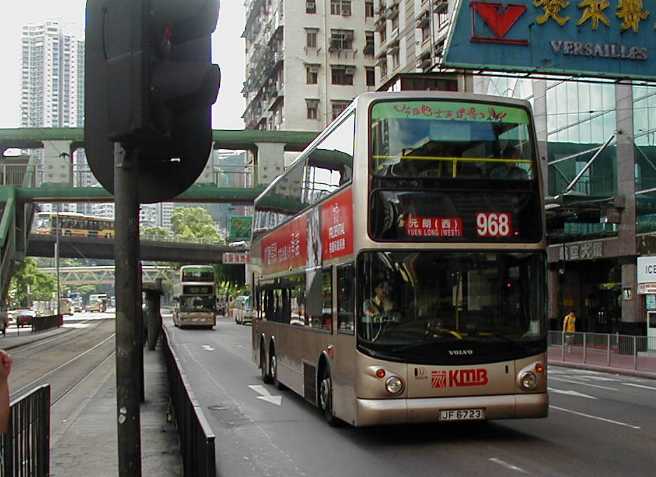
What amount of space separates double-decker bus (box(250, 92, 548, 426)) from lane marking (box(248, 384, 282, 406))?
462cm

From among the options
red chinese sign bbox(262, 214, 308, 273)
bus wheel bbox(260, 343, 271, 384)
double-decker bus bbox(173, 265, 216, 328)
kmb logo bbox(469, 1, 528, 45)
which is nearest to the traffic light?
red chinese sign bbox(262, 214, 308, 273)

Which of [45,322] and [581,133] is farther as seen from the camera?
[45,322]

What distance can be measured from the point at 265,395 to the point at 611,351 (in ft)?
41.2

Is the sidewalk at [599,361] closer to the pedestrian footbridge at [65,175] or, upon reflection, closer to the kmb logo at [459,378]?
the kmb logo at [459,378]

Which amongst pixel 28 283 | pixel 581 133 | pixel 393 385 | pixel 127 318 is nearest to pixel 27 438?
pixel 127 318

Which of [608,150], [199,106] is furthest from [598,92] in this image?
[199,106]

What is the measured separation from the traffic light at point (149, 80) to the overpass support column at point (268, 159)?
119 ft

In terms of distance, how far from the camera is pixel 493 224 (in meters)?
10.7

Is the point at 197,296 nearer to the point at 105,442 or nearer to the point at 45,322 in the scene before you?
the point at 45,322

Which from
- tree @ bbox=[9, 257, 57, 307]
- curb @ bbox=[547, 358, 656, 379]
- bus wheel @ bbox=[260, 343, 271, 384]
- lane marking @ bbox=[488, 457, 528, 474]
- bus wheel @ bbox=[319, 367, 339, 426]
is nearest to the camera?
lane marking @ bbox=[488, 457, 528, 474]

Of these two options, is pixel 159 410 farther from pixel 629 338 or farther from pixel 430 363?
pixel 629 338

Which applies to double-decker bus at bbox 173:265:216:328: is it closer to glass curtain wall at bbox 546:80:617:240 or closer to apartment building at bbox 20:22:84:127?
apartment building at bbox 20:22:84:127

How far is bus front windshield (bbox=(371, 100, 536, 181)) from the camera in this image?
10555mm

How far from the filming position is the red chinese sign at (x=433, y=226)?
1042 centimetres
